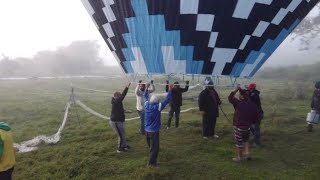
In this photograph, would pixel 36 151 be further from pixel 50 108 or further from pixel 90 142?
pixel 50 108

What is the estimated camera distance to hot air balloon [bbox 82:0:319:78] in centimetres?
908

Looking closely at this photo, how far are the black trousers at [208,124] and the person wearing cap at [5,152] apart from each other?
6.13 meters

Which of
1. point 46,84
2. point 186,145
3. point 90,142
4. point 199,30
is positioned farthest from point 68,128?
point 46,84

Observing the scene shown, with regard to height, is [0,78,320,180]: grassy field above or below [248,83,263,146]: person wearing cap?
below

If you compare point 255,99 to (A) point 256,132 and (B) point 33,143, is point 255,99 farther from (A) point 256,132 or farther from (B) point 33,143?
(B) point 33,143

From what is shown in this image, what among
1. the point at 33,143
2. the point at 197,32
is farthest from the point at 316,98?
the point at 33,143

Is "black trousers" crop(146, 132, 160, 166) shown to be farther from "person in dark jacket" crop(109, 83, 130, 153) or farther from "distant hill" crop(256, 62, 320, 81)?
"distant hill" crop(256, 62, 320, 81)

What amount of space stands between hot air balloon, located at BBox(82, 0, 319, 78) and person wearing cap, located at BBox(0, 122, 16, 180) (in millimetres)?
3960

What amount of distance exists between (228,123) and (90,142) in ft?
17.0

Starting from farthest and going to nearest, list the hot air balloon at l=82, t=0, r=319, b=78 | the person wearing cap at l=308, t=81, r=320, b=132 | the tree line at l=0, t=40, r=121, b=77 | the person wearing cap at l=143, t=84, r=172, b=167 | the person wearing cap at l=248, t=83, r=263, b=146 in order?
the tree line at l=0, t=40, r=121, b=77
the person wearing cap at l=308, t=81, r=320, b=132
the person wearing cap at l=248, t=83, r=263, b=146
the person wearing cap at l=143, t=84, r=172, b=167
the hot air balloon at l=82, t=0, r=319, b=78

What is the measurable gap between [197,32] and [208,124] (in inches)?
142

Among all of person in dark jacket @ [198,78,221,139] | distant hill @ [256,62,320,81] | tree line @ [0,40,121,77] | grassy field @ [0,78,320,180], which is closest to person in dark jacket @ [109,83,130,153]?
grassy field @ [0,78,320,180]

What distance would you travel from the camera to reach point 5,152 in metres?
7.02

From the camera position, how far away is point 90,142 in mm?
12508
